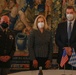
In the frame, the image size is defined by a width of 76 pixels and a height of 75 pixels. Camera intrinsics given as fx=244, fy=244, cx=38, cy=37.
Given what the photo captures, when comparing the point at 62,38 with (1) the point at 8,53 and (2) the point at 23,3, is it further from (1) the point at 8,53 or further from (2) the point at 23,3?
(2) the point at 23,3

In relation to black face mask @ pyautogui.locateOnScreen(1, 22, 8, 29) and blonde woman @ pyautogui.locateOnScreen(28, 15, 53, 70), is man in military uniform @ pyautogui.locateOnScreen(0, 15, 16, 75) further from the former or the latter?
blonde woman @ pyautogui.locateOnScreen(28, 15, 53, 70)

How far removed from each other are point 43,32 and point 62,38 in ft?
1.30

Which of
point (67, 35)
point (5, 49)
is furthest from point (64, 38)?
point (5, 49)

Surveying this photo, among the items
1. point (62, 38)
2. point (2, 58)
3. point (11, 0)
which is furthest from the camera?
point (11, 0)

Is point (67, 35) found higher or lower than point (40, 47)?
higher

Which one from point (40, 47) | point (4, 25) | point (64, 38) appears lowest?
point (40, 47)

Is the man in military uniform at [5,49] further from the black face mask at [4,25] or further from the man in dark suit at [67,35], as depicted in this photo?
the man in dark suit at [67,35]

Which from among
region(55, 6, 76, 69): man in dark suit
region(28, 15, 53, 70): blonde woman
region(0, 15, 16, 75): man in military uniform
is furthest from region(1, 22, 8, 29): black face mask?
region(55, 6, 76, 69): man in dark suit

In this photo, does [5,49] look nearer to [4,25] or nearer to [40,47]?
[4,25]

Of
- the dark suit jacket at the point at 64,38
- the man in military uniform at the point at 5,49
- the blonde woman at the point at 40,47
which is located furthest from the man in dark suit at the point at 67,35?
the man in military uniform at the point at 5,49

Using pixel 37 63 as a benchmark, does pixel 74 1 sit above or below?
above

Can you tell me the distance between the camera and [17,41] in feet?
20.4

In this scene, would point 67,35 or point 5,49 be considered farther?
point 67,35

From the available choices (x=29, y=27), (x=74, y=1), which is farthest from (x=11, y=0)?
(x=74, y=1)
